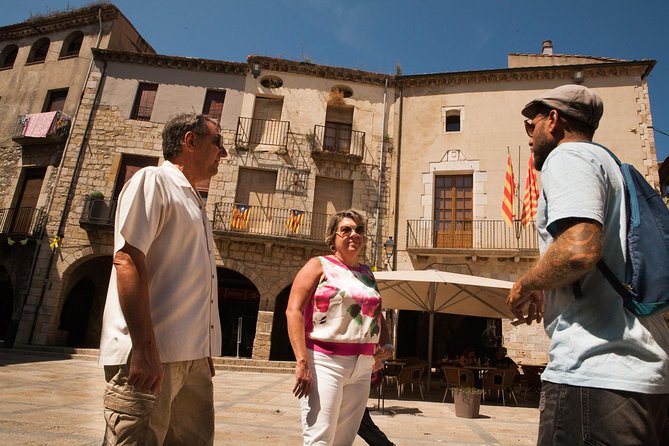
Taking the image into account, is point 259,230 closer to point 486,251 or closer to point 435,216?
point 435,216

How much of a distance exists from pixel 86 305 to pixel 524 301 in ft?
56.3

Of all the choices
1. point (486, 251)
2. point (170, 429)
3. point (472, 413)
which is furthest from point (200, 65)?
point (170, 429)

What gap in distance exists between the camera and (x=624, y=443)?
41.9 inches

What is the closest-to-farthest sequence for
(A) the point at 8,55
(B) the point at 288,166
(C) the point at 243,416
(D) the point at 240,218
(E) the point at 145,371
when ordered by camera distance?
(E) the point at 145,371
(C) the point at 243,416
(D) the point at 240,218
(B) the point at 288,166
(A) the point at 8,55

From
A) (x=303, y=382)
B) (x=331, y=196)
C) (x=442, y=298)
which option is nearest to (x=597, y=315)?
(x=303, y=382)

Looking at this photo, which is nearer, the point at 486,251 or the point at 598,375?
the point at 598,375

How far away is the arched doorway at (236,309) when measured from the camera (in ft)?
52.0

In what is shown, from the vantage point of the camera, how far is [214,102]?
51.2 ft

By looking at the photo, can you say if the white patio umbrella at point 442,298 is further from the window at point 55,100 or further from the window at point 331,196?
the window at point 55,100

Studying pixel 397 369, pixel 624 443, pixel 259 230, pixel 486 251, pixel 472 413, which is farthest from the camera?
pixel 259 230

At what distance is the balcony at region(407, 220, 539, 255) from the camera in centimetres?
1311

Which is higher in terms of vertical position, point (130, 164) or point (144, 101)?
point (144, 101)

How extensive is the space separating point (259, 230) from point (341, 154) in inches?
159

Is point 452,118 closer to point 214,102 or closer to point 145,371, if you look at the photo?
point 214,102
